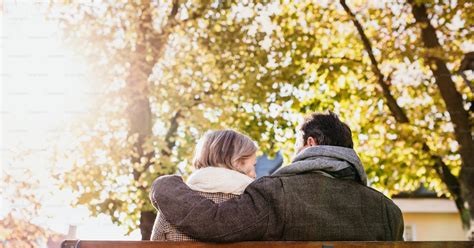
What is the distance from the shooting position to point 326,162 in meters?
4.11

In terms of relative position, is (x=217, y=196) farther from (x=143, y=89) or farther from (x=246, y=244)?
(x=143, y=89)

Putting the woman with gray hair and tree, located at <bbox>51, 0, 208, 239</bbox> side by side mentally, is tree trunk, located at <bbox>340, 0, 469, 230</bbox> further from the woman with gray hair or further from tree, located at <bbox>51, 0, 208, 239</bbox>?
the woman with gray hair

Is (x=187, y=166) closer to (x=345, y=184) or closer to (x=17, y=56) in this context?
(x=17, y=56)

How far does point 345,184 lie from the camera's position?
4.14m

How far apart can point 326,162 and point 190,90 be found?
10.6 metres

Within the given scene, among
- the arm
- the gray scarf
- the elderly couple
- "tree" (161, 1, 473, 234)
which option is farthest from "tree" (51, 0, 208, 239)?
the arm

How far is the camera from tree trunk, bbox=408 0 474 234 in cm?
1212

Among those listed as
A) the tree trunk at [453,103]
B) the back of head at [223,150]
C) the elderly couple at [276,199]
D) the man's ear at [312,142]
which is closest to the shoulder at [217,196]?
the elderly couple at [276,199]

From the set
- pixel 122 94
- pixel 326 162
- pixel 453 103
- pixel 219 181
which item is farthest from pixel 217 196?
pixel 122 94

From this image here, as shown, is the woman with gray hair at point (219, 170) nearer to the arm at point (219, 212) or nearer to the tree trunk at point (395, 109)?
the arm at point (219, 212)

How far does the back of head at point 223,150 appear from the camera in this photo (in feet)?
14.2

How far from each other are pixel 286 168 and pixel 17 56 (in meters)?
12.0

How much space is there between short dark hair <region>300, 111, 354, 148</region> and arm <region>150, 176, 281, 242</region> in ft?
1.75

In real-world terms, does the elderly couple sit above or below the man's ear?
below
